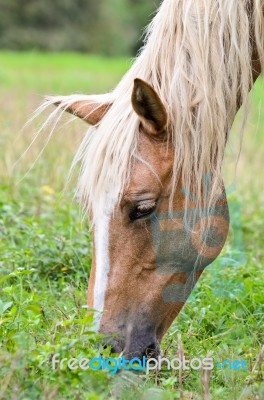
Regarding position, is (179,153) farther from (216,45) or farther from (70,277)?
(70,277)

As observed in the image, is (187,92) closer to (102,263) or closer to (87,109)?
(87,109)

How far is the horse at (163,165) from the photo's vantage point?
301 cm

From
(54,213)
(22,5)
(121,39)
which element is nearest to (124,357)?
(54,213)

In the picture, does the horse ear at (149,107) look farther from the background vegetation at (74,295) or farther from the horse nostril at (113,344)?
the horse nostril at (113,344)

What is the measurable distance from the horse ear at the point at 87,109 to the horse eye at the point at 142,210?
19.1 inches

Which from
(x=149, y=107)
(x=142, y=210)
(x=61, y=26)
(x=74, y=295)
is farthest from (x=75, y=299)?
(x=61, y=26)

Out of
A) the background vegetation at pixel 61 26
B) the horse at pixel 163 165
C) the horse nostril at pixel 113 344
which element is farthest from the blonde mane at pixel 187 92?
the background vegetation at pixel 61 26

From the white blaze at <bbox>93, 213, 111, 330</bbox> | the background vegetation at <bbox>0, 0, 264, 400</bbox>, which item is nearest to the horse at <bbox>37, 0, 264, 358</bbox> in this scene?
the white blaze at <bbox>93, 213, 111, 330</bbox>

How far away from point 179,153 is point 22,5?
97.6ft

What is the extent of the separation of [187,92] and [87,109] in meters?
0.48

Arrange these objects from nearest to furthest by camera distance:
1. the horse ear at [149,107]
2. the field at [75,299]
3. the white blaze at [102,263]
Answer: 1. the field at [75,299]
2. the horse ear at [149,107]
3. the white blaze at [102,263]

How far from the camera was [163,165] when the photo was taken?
308 centimetres

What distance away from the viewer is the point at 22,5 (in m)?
31.4

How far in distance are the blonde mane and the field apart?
9.1 inches
